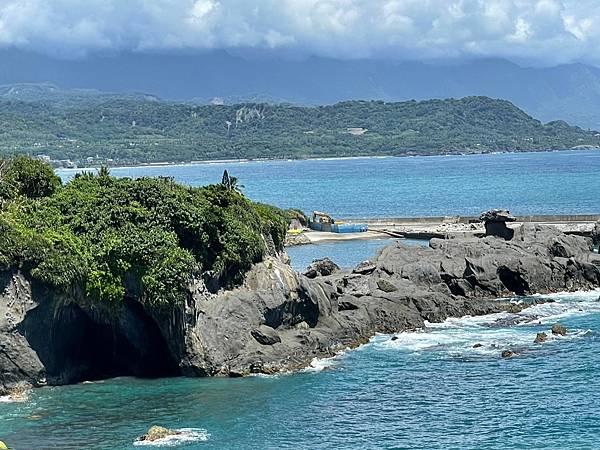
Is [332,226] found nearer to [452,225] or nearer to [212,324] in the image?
[452,225]

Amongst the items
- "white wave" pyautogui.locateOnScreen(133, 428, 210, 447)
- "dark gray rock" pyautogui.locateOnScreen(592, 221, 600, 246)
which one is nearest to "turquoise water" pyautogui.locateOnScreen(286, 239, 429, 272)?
"dark gray rock" pyautogui.locateOnScreen(592, 221, 600, 246)

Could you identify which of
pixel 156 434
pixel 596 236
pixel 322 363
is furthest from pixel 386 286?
pixel 596 236

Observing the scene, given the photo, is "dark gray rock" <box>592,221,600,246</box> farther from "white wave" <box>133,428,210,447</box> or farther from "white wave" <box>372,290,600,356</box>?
"white wave" <box>133,428,210,447</box>

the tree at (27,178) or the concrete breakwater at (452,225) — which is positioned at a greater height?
the tree at (27,178)

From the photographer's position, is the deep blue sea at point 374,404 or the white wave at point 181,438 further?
the deep blue sea at point 374,404

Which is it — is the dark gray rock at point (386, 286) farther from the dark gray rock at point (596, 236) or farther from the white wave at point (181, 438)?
the dark gray rock at point (596, 236)

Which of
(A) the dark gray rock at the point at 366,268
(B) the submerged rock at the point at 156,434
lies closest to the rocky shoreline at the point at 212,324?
(A) the dark gray rock at the point at 366,268

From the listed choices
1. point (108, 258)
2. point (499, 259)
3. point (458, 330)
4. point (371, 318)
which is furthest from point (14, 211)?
point (499, 259)

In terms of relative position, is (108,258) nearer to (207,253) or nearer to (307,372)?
(207,253)
